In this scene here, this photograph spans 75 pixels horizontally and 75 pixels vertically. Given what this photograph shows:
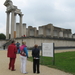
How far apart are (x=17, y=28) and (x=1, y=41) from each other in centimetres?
904

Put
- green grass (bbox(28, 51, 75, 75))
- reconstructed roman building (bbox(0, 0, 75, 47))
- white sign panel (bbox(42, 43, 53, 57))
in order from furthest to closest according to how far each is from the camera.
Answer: reconstructed roman building (bbox(0, 0, 75, 47)), white sign panel (bbox(42, 43, 53, 57)), green grass (bbox(28, 51, 75, 75))

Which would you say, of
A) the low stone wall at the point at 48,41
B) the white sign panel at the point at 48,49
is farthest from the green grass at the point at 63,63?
the low stone wall at the point at 48,41

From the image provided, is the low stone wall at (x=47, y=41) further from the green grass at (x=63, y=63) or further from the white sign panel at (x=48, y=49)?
the white sign panel at (x=48, y=49)

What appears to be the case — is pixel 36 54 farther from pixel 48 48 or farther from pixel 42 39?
pixel 42 39

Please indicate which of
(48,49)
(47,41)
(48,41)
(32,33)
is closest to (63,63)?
(48,49)

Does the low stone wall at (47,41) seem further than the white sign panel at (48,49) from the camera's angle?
Yes

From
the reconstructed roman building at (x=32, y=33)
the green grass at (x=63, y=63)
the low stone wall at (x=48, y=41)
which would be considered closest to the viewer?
the green grass at (x=63, y=63)

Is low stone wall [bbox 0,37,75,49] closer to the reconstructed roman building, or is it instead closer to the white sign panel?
the reconstructed roman building

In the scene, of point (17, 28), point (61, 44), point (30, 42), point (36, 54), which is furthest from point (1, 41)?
point (36, 54)

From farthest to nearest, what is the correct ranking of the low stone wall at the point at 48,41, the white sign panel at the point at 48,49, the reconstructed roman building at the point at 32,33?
the reconstructed roman building at the point at 32,33 < the low stone wall at the point at 48,41 < the white sign panel at the point at 48,49

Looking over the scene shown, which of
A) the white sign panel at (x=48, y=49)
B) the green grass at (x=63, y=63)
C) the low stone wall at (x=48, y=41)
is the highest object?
the low stone wall at (x=48, y=41)

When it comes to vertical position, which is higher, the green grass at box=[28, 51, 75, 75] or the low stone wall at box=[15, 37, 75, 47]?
the low stone wall at box=[15, 37, 75, 47]

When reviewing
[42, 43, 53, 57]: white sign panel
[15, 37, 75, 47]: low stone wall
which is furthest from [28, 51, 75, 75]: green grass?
[15, 37, 75, 47]: low stone wall

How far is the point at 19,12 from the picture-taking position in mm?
43438
